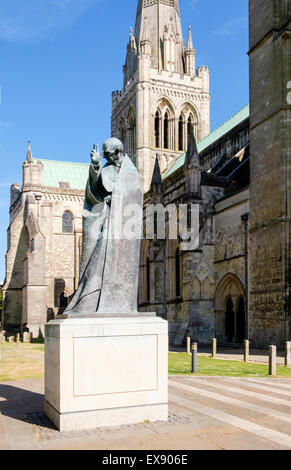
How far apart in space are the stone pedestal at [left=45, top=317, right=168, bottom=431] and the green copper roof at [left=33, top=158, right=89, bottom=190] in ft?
136

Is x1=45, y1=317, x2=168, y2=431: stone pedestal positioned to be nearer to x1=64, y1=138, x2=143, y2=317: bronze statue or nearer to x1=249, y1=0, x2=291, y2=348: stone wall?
x1=64, y1=138, x2=143, y2=317: bronze statue

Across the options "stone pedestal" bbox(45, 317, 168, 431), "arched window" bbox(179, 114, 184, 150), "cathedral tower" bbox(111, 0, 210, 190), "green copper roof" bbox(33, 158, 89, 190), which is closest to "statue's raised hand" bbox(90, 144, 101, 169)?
"stone pedestal" bbox(45, 317, 168, 431)

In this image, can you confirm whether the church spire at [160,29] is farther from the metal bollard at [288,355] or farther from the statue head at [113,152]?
the statue head at [113,152]

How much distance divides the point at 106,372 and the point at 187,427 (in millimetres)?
1157

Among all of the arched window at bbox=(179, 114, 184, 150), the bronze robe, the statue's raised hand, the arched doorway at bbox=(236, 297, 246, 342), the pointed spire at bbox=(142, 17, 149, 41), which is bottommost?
the arched doorway at bbox=(236, 297, 246, 342)

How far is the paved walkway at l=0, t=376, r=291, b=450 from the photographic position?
488cm

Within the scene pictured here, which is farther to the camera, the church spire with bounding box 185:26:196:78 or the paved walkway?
the church spire with bounding box 185:26:196:78

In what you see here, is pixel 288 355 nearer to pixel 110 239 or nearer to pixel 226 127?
pixel 110 239

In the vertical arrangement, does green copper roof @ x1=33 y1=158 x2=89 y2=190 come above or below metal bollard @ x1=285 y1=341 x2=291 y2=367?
above

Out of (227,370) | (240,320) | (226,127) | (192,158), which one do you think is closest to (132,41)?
(226,127)

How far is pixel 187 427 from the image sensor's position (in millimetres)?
5590

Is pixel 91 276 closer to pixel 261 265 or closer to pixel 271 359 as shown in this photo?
pixel 271 359

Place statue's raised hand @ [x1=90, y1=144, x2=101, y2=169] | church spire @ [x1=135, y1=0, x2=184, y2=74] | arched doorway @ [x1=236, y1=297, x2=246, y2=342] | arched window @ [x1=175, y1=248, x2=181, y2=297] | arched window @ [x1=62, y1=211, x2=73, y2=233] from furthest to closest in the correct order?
church spire @ [x1=135, y1=0, x2=184, y2=74] → arched window @ [x1=62, y1=211, x2=73, y2=233] → arched window @ [x1=175, y1=248, x2=181, y2=297] → arched doorway @ [x1=236, y1=297, x2=246, y2=342] → statue's raised hand @ [x1=90, y1=144, x2=101, y2=169]

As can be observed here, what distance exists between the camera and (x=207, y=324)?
25.8 meters
